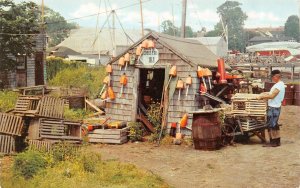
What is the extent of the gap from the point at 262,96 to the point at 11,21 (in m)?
12.4

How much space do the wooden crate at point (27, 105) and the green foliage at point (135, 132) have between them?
4020 millimetres

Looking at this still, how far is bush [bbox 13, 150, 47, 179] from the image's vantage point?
867cm

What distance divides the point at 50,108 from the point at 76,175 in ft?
12.6

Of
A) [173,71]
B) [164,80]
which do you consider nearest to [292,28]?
[164,80]

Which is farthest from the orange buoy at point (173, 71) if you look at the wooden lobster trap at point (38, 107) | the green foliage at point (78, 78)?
the green foliage at point (78, 78)

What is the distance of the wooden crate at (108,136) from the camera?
14000mm

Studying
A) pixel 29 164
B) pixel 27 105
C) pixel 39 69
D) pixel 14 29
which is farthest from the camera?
pixel 39 69

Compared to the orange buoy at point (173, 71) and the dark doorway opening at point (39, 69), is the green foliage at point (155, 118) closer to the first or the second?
the orange buoy at point (173, 71)

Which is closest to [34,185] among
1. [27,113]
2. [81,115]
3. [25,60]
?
[27,113]

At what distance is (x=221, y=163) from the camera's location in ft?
35.4

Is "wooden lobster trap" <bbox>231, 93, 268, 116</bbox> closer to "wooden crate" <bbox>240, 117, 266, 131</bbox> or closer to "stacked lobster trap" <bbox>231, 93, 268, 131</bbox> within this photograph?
"stacked lobster trap" <bbox>231, 93, 268, 131</bbox>

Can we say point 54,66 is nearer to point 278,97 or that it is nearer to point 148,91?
point 148,91

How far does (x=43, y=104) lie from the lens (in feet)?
38.1

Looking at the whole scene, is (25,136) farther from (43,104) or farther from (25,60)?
(25,60)
